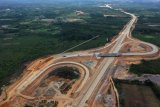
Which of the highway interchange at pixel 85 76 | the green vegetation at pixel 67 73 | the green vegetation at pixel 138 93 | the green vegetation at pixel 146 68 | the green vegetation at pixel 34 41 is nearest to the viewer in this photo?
the green vegetation at pixel 138 93

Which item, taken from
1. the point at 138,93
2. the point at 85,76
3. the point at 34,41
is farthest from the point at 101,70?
the point at 34,41

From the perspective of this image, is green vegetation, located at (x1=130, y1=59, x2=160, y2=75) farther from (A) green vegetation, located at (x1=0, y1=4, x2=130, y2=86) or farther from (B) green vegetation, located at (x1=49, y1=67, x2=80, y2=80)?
(A) green vegetation, located at (x1=0, y1=4, x2=130, y2=86)

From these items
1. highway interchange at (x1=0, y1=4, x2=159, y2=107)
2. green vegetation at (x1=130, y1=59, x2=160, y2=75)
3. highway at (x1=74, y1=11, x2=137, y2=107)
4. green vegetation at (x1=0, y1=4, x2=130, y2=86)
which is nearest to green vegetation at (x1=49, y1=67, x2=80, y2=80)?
highway interchange at (x1=0, y1=4, x2=159, y2=107)

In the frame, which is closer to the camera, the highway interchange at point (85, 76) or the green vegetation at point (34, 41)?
the highway interchange at point (85, 76)

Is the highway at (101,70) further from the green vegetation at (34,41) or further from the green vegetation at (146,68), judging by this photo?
the green vegetation at (146,68)

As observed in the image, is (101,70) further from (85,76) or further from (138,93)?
(138,93)

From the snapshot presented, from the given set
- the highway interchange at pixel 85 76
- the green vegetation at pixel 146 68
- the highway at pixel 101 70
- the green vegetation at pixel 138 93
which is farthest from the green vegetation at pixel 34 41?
the green vegetation at pixel 138 93

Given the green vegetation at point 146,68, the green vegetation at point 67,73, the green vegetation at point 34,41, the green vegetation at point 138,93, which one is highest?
the green vegetation at point 138,93

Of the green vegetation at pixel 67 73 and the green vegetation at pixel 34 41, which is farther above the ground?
the green vegetation at pixel 67 73

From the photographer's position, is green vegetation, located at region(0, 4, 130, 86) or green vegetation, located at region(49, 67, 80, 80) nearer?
green vegetation, located at region(49, 67, 80, 80)

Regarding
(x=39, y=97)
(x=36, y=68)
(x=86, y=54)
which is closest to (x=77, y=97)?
(x=39, y=97)

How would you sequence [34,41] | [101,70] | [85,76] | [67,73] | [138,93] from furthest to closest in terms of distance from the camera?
[34,41] < [101,70] < [67,73] < [85,76] < [138,93]

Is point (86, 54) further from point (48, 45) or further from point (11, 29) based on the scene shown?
point (11, 29)
